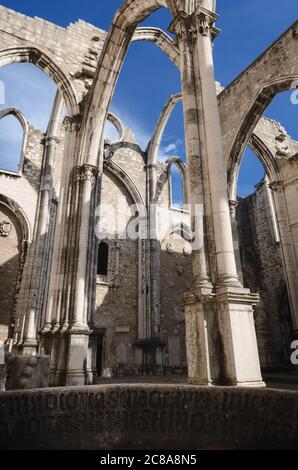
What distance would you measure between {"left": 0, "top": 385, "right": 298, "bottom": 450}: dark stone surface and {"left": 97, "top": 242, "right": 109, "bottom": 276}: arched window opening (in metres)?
9.70

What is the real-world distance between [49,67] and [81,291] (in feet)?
19.5

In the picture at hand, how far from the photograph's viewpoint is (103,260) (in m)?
12.5

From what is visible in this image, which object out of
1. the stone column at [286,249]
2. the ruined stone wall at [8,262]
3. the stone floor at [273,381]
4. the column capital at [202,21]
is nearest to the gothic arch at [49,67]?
the column capital at [202,21]

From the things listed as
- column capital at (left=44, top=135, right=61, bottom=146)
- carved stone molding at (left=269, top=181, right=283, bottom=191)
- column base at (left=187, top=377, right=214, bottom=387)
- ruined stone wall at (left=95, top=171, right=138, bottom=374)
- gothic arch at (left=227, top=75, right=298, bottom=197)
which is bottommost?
column base at (left=187, top=377, right=214, bottom=387)

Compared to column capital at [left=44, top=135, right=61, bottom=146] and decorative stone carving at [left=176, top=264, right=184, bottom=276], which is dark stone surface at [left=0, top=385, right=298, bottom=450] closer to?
column capital at [left=44, top=135, right=61, bottom=146]

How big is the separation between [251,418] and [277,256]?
1269 cm

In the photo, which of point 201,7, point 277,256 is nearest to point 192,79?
Result: point 201,7

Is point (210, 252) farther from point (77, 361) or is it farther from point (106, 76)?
point (106, 76)

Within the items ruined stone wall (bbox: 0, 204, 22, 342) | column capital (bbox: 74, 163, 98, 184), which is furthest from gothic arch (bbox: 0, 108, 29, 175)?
column capital (bbox: 74, 163, 98, 184)

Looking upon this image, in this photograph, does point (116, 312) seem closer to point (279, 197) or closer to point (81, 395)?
point (279, 197)

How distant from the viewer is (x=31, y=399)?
8.29 ft

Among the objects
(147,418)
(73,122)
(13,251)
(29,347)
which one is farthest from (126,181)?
(147,418)

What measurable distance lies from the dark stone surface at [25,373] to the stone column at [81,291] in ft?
7.62

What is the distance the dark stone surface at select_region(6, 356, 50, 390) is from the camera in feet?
11.3
